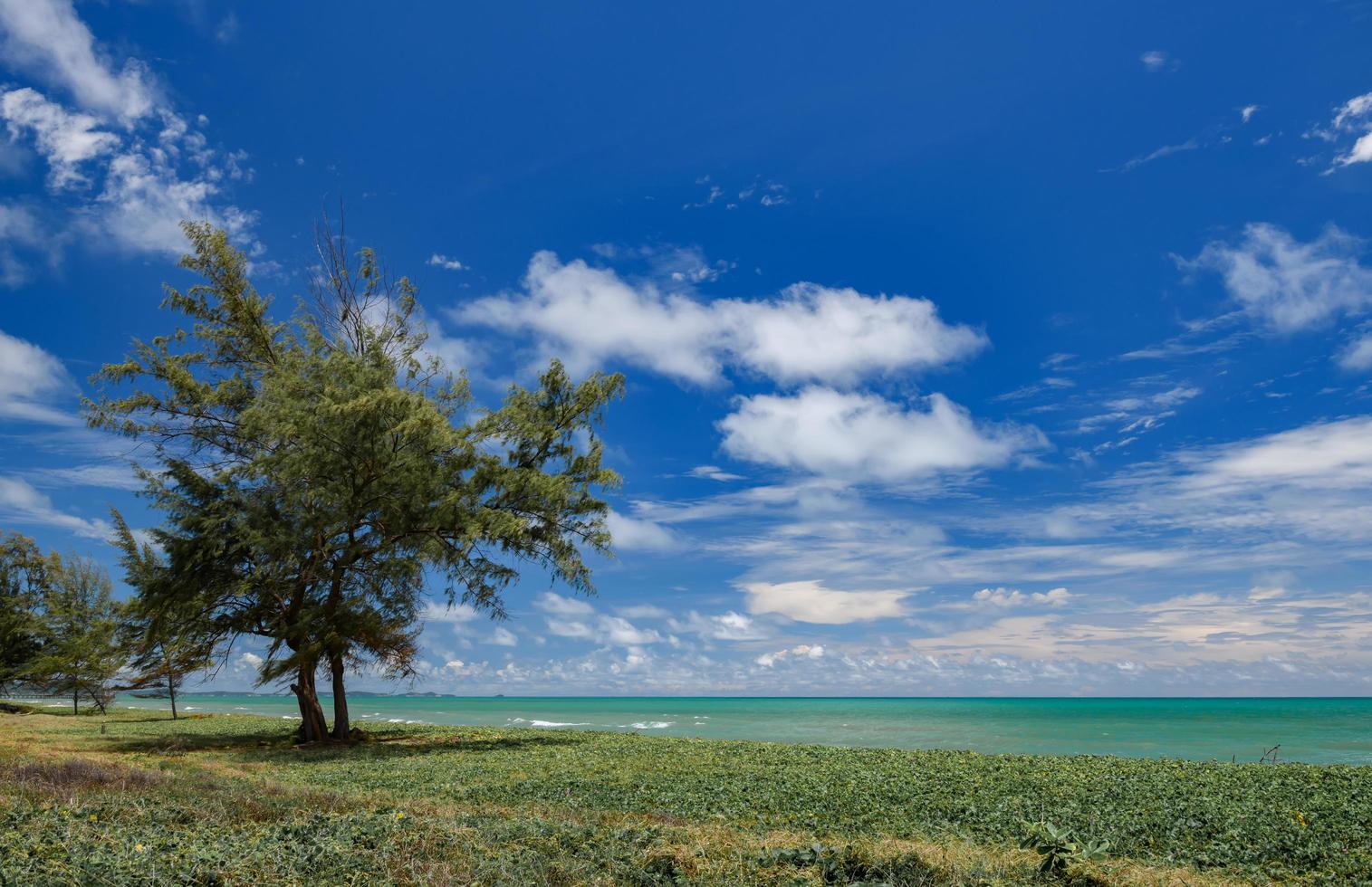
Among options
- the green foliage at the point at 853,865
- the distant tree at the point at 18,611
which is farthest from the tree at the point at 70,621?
the green foliage at the point at 853,865

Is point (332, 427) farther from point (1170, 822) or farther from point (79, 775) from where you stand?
point (1170, 822)

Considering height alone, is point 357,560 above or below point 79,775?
above

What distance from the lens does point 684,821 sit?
10.5 meters

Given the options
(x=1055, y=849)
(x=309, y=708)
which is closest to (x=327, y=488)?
(x=309, y=708)

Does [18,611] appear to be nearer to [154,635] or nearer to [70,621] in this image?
[70,621]

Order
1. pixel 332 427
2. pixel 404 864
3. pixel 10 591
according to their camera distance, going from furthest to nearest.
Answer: pixel 10 591
pixel 332 427
pixel 404 864

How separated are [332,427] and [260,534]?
3.80 metres

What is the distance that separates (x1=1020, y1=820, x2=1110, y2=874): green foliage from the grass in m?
0.14

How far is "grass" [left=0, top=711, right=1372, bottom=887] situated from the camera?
23.9ft

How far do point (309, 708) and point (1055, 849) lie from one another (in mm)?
24416

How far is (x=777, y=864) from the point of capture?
7.65 metres

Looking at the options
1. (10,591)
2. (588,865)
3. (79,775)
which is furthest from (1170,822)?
(10,591)

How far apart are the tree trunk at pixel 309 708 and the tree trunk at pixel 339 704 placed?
0.49 metres

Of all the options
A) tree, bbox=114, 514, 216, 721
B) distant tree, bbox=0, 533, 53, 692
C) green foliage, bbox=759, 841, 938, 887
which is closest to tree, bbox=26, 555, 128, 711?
distant tree, bbox=0, 533, 53, 692
